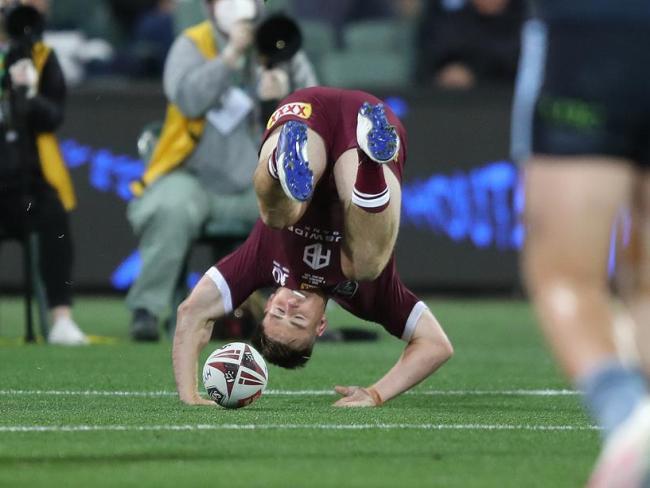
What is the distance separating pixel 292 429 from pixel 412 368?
4.73ft

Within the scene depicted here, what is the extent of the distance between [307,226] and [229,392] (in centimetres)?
100

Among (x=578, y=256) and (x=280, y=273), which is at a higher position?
(x=578, y=256)

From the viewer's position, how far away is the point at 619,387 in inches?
155

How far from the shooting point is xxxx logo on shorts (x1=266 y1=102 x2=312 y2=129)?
8.11 metres

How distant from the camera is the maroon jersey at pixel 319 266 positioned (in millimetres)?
7742

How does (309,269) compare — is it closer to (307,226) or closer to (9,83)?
(307,226)

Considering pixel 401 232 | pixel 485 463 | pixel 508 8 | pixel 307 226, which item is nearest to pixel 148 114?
pixel 401 232

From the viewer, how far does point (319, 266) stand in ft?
25.4

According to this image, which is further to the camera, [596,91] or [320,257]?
[320,257]

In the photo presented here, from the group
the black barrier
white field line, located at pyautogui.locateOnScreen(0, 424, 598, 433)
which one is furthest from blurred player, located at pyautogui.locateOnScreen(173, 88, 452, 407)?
A: the black barrier

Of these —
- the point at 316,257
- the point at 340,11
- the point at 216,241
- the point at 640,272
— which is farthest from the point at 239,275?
the point at 340,11

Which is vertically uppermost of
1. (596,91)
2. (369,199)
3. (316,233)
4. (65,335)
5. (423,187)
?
(596,91)

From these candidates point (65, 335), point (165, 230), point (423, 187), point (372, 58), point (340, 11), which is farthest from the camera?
point (340, 11)

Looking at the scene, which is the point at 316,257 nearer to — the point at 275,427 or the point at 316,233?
the point at 316,233
